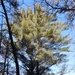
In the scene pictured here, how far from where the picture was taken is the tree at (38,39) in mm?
27475

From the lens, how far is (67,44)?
2992 cm

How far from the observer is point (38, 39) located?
92.6 feet

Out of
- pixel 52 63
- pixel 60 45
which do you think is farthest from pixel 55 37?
pixel 52 63

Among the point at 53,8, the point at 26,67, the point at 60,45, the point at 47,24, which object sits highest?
the point at 47,24

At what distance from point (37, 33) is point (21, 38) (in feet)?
5.79

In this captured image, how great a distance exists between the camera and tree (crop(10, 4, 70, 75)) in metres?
27.5

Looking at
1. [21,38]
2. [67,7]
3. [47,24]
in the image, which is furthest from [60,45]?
[67,7]

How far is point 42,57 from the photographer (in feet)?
88.5

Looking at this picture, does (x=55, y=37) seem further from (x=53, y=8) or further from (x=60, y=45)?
(x=53, y=8)

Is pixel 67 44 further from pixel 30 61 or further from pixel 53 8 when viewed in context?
pixel 53 8

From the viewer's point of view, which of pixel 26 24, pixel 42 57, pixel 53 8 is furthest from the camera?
pixel 26 24

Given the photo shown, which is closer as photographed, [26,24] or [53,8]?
[53,8]

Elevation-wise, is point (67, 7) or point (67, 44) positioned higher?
point (67, 44)

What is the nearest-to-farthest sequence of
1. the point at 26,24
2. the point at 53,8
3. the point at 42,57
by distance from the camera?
the point at 53,8, the point at 42,57, the point at 26,24
